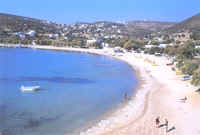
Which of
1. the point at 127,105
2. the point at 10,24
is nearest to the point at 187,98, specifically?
the point at 127,105

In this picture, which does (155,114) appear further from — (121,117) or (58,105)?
(58,105)

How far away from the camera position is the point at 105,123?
15.6 meters

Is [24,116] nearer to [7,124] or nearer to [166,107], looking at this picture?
[7,124]

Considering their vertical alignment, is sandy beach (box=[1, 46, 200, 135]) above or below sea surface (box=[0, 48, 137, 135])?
above

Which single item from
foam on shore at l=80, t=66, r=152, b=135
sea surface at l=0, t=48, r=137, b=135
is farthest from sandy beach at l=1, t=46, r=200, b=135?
sea surface at l=0, t=48, r=137, b=135

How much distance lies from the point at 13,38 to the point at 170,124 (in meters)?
106

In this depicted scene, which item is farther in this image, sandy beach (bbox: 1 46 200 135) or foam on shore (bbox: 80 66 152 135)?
foam on shore (bbox: 80 66 152 135)

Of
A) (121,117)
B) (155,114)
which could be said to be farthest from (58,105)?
(155,114)

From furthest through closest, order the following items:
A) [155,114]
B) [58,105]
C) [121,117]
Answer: [58,105]
[155,114]
[121,117]

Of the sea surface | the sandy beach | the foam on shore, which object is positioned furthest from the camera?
the sea surface

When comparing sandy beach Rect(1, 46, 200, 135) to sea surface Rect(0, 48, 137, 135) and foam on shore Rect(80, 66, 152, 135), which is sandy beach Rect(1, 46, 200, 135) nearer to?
foam on shore Rect(80, 66, 152, 135)

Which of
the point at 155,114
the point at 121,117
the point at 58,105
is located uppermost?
the point at 155,114

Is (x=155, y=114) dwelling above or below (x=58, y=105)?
above

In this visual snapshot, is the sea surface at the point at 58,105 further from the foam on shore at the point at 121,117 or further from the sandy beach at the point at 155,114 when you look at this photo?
the sandy beach at the point at 155,114
